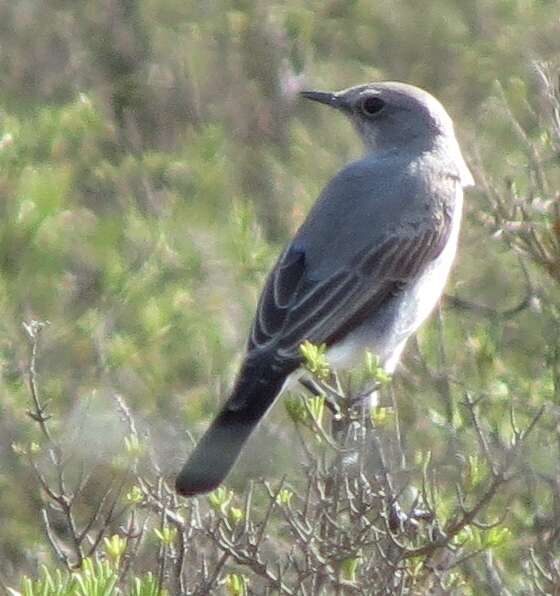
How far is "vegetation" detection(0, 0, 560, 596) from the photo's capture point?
4.16 meters

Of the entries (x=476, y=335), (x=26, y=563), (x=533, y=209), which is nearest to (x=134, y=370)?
(x=26, y=563)

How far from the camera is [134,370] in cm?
680

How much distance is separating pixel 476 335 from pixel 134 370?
1.37 meters

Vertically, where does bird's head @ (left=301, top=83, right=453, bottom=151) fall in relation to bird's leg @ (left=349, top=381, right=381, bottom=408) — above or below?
below

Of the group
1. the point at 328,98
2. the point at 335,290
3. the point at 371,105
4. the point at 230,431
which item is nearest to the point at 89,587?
the point at 230,431

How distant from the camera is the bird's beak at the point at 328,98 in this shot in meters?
6.69

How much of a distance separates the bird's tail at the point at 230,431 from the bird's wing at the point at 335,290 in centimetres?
14

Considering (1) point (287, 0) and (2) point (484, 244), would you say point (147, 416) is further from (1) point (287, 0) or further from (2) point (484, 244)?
(1) point (287, 0)

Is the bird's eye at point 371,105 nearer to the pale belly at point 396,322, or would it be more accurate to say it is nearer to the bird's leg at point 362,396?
the pale belly at point 396,322

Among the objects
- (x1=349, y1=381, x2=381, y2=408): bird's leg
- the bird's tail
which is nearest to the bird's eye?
the bird's tail

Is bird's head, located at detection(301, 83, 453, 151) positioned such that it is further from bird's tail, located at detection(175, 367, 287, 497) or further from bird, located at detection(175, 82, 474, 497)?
bird's tail, located at detection(175, 367, 287, 497)

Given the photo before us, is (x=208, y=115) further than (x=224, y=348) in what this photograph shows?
Yes

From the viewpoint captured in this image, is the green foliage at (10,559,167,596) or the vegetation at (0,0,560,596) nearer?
the green foliage at (10,559,167,596)

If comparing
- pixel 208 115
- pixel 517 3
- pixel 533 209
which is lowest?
pixel 208 115
